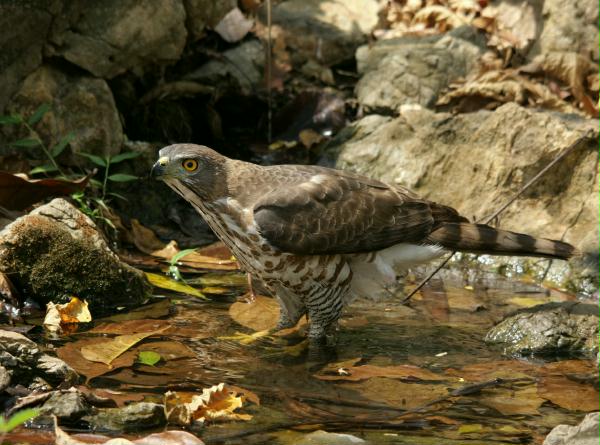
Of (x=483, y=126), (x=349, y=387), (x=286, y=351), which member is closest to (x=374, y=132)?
(x=483, y=126)

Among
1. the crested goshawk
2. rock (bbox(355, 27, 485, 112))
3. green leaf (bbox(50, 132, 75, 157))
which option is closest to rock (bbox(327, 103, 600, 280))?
rock (bbox(355, 27, 485, 112))

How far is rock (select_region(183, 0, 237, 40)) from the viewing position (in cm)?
854

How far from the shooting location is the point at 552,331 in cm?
574

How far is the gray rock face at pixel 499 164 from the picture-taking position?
7664 mm

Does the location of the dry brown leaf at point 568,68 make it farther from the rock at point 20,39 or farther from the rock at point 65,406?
the rock at point 65,406

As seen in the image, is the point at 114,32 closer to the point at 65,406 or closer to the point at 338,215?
the point at 338,215

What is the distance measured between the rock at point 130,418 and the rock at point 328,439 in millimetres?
655

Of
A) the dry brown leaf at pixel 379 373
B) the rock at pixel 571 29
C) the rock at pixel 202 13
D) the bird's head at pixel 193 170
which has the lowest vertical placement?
the dry brown leaf at pixel 379 373

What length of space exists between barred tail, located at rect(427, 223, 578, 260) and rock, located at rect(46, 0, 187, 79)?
337 centimetres

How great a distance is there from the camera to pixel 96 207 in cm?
754

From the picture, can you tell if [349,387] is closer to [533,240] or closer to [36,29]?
[533,240]

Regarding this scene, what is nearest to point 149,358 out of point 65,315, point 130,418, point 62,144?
point 65,315

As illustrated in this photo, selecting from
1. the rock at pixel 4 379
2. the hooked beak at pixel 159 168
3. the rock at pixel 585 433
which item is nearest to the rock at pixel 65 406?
the rock at pixel 4 379

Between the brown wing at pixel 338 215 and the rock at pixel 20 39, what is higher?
the rock at pixel 20 39
